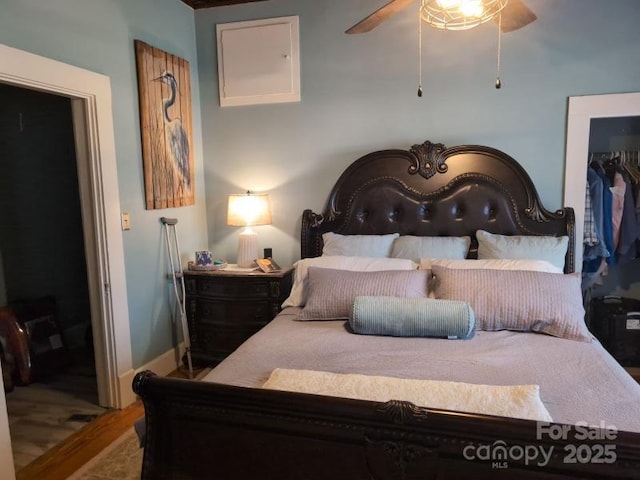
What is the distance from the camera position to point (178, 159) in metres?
3.34

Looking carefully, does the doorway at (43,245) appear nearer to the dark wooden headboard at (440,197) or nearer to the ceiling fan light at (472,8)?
the dark wooden headboard at (440,197)

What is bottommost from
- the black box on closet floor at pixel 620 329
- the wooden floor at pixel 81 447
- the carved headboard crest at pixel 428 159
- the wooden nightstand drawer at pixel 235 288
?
the wooden floor at pixel 81 447

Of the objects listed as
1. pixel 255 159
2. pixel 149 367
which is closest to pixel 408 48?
pixel 255 159

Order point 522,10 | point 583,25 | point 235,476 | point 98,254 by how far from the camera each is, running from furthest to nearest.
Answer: point 583,25 < point 98,254 < point 522,10 < point 235,476

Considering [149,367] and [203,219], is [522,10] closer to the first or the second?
[203,219]

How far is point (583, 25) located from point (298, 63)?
192cm

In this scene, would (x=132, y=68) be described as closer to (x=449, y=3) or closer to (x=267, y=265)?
(x=267, y=265)

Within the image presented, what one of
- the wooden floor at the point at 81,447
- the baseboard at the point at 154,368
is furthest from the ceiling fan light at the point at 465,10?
the wooden floor at the point at 81,447

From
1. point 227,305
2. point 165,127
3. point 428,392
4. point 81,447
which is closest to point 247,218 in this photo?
point 227,305

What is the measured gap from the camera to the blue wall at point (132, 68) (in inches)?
89.9

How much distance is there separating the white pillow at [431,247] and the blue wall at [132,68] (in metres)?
1.65

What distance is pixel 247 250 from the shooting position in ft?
11.1

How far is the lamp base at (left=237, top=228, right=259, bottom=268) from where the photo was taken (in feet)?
11.1

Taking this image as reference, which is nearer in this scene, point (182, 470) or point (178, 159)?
point (182, 470)
